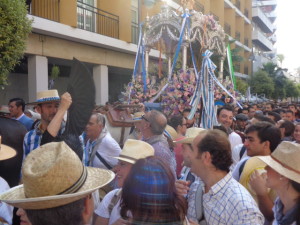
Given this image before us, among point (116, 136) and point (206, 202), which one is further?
point (116, 136)

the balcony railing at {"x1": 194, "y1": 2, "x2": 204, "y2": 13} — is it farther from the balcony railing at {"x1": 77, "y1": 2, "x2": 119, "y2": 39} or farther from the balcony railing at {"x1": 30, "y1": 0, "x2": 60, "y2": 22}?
the balcony railing at {"x1": 30, "y1": 0, "x2": 60, "y2": 22}

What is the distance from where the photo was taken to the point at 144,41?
445 inches

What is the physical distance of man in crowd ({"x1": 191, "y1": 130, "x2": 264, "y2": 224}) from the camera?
82.8 inches

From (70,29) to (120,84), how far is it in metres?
8.37

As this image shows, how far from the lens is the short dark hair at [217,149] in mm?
2396

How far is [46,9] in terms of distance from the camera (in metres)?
12.1

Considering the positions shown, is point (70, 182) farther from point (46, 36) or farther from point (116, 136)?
point (46, 36)

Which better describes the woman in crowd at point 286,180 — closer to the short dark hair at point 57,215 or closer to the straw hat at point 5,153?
the short dark hair at point 57,215

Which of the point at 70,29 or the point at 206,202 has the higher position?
the point at 70,29

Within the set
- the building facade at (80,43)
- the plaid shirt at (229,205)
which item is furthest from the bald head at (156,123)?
the building facade at (80,43)

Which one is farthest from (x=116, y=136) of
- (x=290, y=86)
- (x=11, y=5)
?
(x=290, y=86)

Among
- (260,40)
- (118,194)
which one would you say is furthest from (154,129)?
(260,40)

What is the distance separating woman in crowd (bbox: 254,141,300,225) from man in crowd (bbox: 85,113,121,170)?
6.69ft

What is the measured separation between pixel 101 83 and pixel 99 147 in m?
11.3
